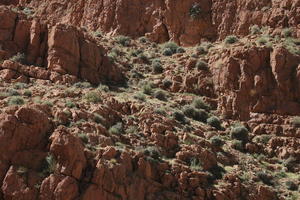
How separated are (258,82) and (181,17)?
10.2m

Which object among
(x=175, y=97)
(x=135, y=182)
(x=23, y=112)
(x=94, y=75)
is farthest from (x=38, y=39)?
(x=135, y=182)

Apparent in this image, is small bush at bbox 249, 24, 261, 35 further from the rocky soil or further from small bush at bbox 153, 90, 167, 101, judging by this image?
small bush at bbox 153, 90, 167, 101

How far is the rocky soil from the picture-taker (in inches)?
771

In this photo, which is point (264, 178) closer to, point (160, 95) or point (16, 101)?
point (160, 95)

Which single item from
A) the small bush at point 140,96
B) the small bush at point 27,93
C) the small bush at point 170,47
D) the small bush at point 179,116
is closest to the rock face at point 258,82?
the small bush at point 179,116

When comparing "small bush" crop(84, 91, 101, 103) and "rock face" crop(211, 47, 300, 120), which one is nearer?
"small bush" crop(84, 91, 101, 103)

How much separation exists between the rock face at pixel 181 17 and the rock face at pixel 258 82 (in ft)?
15.5

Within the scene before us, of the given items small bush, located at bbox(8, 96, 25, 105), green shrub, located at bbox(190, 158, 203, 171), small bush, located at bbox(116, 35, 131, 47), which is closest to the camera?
small bush, located at bbox(8, 96, 25, 105)

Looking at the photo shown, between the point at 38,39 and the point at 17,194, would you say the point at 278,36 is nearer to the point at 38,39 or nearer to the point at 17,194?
the point at 38,39

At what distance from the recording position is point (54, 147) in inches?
765

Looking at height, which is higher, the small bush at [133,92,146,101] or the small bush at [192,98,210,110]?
the small bush at [133,92,146,101]

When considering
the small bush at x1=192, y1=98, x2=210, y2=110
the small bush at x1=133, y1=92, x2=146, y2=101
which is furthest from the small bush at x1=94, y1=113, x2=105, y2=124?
the small bush at x1=192, y1=98, x2=210, y2=110

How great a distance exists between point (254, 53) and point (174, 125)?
27.2 ft

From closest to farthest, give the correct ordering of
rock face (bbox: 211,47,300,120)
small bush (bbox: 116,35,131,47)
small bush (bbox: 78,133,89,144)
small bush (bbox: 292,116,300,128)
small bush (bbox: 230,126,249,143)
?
small bush (bbox: 78,133,89,144) → small bush (bbox: 230,126,249,143) → small bush (bbox: 292,116,300,128) → rock face (bbox: 211,47,300,120) → small bush (bbox: 116,35,131,47)
